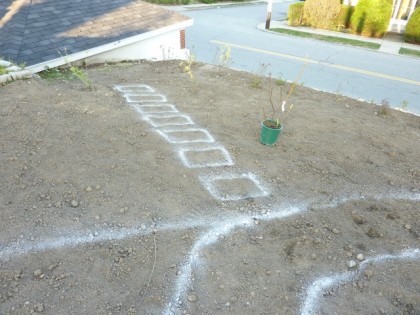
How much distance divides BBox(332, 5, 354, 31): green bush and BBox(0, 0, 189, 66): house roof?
10.8 m

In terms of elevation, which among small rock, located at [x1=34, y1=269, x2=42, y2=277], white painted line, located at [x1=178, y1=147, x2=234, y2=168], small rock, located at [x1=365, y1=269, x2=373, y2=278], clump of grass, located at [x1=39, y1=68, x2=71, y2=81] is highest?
clump of grass, located at [x1=39, y1=68, x2=71, y2=81]

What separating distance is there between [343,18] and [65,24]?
13786mm

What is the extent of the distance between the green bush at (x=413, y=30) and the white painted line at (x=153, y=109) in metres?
13.5

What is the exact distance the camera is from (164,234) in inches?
131

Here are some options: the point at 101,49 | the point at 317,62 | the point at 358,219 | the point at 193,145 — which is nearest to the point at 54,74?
the point at 101,49

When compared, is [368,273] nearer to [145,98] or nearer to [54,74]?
[145,98]

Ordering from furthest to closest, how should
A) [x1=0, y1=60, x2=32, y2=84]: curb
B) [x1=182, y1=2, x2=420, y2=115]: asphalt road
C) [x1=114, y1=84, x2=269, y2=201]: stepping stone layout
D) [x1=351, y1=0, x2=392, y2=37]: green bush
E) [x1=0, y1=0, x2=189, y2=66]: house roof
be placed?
[x1=351, y1=0, x2=392, y2=37]: green bush, [x1=182, y1=2, x2=420, y2=115]: asphalt road, [x1=0, y1=0, x2=189, y2=66]: house roof, [x1=0, y1=60, x2=32, y2=84]: curb, [x1=114, y1=84, x2=269, y2=201]: stepping stone layout

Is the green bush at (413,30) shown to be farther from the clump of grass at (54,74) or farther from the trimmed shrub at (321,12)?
the clump of grass at (54,74)

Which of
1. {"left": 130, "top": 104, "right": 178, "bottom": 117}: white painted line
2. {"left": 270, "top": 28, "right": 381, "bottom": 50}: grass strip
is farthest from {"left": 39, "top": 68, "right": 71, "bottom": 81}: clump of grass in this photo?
{"left": 270, "top": 28, "right": 381, "bottom": 50}: grass strip

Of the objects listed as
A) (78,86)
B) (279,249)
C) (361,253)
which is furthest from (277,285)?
(78,86)

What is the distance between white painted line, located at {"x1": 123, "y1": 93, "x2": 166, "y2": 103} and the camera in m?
5.96

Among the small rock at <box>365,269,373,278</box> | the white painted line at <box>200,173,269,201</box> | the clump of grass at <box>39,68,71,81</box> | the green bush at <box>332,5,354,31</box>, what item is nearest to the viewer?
the small rock at <box>365,269,373,278</box>

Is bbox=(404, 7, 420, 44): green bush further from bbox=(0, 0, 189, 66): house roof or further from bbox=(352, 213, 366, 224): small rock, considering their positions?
bbox=(352, 213, 366, 224): small rock

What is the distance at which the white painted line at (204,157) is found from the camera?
14.3ft
